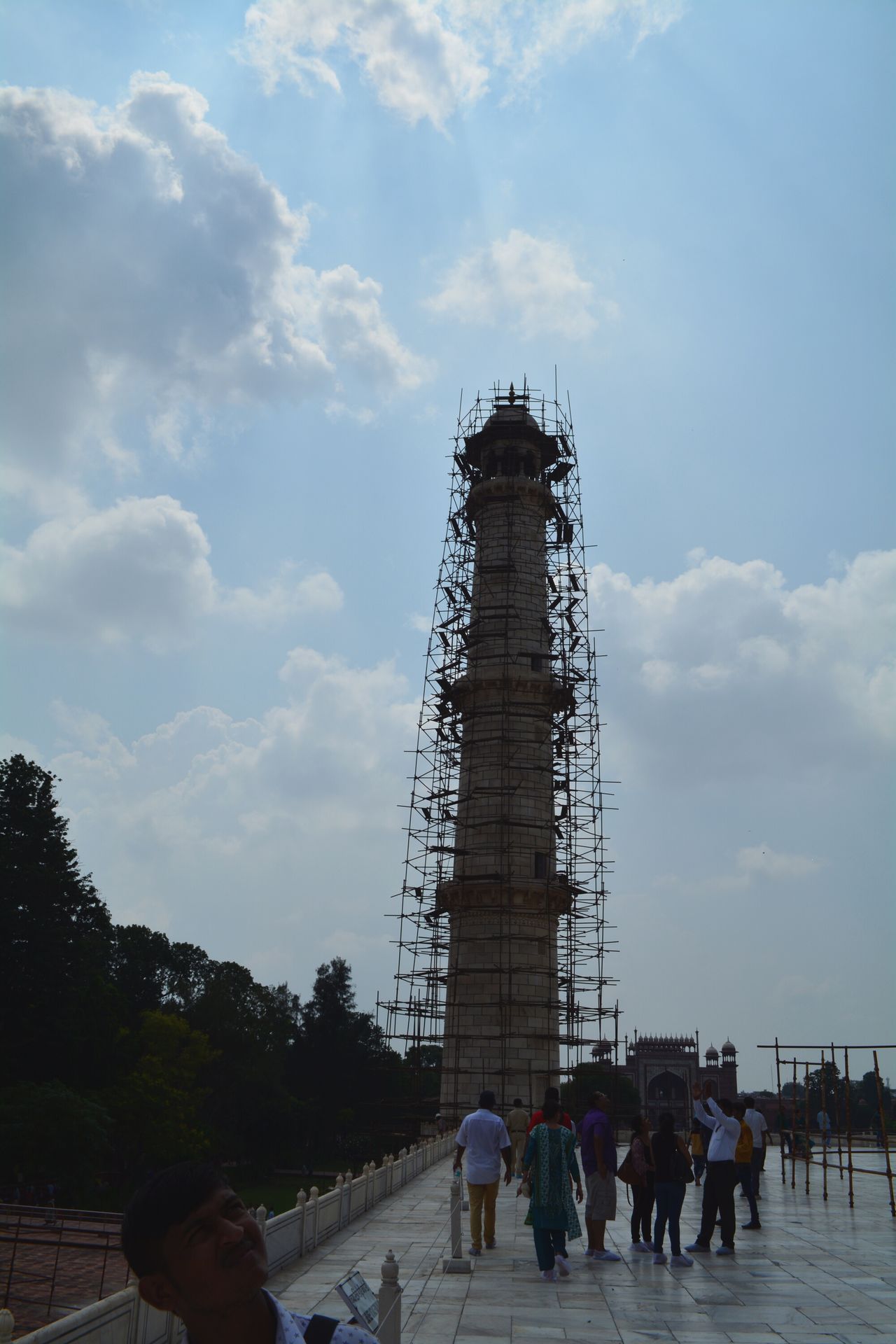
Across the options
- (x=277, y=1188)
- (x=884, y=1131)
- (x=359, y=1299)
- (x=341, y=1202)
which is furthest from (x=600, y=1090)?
(x=359, y=1299)

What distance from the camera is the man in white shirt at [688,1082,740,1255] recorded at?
37.6 ft

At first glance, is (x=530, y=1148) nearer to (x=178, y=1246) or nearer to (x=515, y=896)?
(x=178, y=1246)

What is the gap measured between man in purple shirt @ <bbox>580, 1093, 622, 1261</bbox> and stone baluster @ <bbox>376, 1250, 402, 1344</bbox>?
174 inches

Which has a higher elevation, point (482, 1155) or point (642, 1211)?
point (482, 1155)

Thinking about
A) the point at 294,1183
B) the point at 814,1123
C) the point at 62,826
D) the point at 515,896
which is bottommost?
the point at 294,1183

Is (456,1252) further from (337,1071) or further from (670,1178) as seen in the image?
(337,1071)

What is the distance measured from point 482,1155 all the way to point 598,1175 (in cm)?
123

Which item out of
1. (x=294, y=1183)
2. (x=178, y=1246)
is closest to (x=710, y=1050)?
(x=294, y=1183)

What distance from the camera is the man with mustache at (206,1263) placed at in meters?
2.62

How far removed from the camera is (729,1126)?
37.6ft

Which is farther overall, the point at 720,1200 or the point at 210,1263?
the point at 720,1200

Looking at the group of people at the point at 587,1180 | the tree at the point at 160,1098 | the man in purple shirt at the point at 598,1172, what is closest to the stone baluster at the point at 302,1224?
the group of people at the point at 587,1180

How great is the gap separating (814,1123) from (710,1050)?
14.7m

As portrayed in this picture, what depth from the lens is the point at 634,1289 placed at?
9.84m
